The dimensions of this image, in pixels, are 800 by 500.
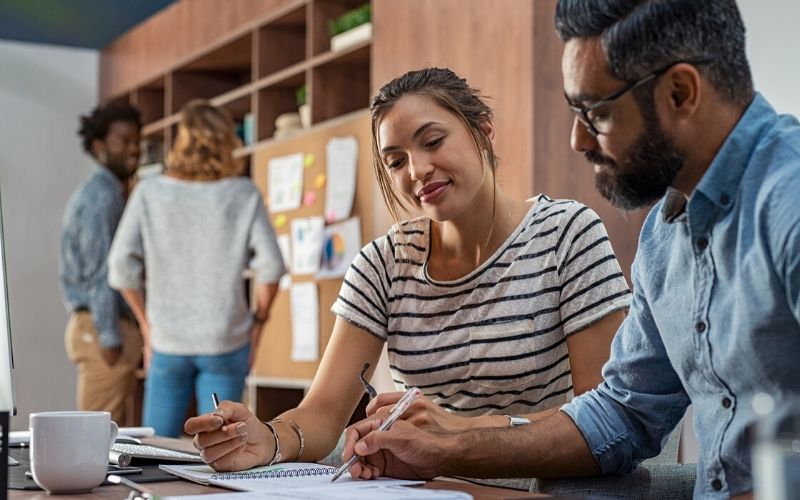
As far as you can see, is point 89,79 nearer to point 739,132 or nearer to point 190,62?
point 190,62

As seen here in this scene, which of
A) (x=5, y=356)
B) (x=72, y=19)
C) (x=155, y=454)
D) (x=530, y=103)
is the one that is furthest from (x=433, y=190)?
(x=72, y=19)

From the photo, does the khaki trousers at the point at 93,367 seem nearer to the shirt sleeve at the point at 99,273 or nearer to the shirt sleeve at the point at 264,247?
the shirt sleeve at the point at 99,273

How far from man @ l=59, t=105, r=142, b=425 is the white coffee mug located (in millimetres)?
3265

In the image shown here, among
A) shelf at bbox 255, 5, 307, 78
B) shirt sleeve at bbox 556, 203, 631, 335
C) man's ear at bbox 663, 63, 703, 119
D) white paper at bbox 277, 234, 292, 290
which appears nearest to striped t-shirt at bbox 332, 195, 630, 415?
shirt sleeve at bbox 556, 203, 631, 335

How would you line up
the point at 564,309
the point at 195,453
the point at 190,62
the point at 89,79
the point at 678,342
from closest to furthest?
1. the point at 678,342
2. the point at 195,453
3. the point at 564,309
4. the point at 190,62
5. the point at 89,79

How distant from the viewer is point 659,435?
4.50ft

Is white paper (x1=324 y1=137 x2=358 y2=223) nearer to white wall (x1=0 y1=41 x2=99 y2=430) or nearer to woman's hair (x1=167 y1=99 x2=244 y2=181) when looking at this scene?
woman's hair (x1=167 y1=99 x2=244 y2=181)

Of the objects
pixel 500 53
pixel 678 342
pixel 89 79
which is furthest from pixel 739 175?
pixel 89 79

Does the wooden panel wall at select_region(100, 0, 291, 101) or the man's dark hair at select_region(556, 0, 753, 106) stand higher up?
the wooden panel wall at select_region(100, 0, 291, 101)

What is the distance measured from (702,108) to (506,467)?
0.52 meters

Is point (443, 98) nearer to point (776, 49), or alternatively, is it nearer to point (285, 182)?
point (776, 49)

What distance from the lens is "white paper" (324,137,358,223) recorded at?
3900 millimetres

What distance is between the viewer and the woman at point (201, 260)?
3.55 meters

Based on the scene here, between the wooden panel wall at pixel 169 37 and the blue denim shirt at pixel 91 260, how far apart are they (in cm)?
111
